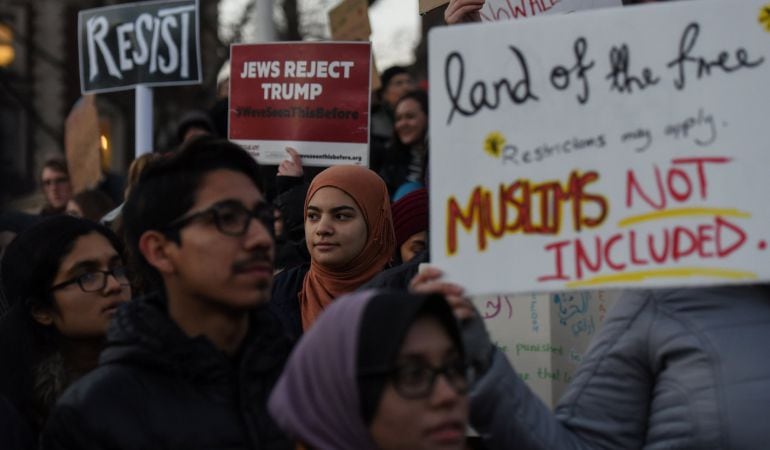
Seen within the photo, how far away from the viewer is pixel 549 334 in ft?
15.9

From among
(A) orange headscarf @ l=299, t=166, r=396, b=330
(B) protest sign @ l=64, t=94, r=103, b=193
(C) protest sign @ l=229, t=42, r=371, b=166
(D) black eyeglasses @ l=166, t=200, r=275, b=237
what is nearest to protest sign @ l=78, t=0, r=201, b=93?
(B) protest sign @ l=64, t=94, r=103, b=193

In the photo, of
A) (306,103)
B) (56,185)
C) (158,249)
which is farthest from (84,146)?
(158,249)

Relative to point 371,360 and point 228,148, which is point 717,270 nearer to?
point 371,360

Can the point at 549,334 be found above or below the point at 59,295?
below

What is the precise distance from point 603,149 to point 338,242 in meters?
2.09

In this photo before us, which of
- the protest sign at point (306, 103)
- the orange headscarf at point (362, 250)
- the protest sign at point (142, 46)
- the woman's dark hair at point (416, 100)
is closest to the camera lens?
the orange headscarf at point (362, 250)

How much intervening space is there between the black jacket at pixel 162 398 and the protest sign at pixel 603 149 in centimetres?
51

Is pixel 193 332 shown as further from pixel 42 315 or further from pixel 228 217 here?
pixel 42 315

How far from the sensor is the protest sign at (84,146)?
7.90 metres

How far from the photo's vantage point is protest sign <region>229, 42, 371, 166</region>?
20.3ft

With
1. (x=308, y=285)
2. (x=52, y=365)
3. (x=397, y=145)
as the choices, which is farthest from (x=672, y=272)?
(x=397, y=145)

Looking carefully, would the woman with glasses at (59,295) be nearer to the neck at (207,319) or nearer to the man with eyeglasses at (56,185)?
the neck at (207,319)

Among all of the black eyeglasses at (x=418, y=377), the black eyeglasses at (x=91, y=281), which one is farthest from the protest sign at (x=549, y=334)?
the black eyeglasses at (x=418, y=377)

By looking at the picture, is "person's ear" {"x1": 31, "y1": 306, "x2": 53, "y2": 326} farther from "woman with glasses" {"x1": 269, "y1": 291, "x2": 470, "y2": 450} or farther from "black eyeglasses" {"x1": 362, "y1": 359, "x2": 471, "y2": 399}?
"black eyeglasses" {"x1": 362, "y1": 359, "x2": 471, "y2": 399}
